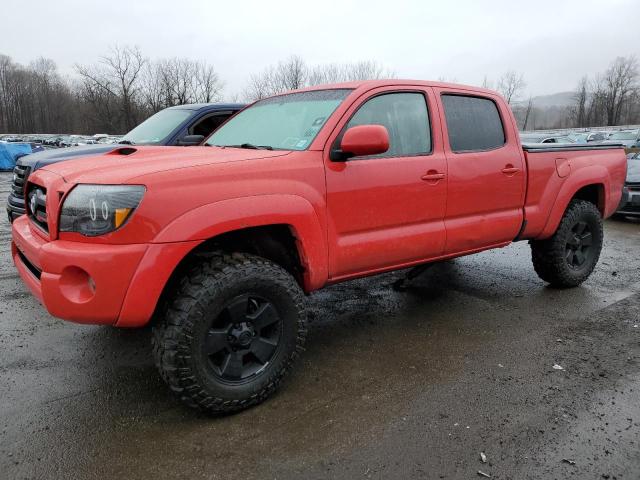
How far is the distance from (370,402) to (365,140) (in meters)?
1.53

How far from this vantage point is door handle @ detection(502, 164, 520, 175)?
3.98 meters

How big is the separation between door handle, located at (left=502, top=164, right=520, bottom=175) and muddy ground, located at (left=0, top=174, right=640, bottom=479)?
124cm

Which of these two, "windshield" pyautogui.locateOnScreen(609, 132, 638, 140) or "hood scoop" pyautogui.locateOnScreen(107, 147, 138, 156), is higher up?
"windshield" pyautogui.locateOnScreen(609, 132, 638, 140)

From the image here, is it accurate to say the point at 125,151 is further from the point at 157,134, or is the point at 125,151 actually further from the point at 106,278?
the point at 157,134

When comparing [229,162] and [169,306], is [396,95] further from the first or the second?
[169,306]

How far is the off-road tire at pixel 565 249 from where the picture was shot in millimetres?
4660

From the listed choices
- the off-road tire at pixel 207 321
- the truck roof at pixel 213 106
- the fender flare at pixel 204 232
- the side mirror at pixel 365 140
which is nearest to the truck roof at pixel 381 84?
the side mirror at pixel 365 140

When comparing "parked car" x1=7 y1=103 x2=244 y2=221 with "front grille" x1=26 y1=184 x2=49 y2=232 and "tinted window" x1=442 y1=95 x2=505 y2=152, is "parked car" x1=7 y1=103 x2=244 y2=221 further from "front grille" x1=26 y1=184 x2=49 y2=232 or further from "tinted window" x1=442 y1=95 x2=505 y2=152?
"tinted window" x1=442 y1=95 x2=505 y2=152

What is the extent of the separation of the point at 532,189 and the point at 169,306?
10.6 ft

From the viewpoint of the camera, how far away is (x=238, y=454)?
2379 millimetres

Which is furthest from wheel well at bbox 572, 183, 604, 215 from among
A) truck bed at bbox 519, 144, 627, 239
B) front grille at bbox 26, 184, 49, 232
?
front grille at bbox 26, 184, 49, 232

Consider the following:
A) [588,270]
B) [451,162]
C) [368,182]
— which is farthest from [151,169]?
[588,270]

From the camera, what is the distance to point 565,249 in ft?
15.6

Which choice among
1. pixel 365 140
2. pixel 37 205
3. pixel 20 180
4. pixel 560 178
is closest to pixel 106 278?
pixel 37 205
